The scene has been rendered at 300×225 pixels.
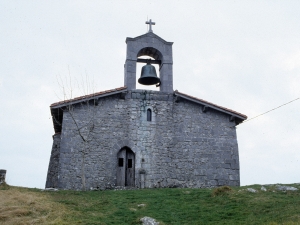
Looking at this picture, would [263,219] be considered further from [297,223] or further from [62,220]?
[62,220]

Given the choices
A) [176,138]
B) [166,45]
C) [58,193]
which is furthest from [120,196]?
[166,45]

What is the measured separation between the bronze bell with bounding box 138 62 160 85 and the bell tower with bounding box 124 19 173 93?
15.6 inches

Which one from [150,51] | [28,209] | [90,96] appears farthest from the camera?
[150,51]

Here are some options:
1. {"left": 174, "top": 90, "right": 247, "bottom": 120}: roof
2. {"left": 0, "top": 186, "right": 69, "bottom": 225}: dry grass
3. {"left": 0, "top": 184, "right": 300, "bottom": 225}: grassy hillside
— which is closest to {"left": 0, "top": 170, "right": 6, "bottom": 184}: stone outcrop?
{"left": 0, "top": 184, "right": 300, "bottom": 225}: grassy hillside

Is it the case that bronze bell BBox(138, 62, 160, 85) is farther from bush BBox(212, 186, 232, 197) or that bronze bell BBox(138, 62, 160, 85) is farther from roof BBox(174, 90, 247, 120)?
bush BBox(212, 186, 232, 197)

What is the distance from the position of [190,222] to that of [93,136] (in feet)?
25.6

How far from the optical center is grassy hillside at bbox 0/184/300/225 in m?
11.2

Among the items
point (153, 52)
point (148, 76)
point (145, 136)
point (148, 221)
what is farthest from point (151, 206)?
point (153, 52)

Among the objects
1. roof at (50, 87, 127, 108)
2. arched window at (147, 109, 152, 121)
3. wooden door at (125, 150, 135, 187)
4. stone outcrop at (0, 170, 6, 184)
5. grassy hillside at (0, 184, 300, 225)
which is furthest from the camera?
arched window at (147, 109, 152, 121)

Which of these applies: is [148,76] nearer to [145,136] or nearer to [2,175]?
[145,136]

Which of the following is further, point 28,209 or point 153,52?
point 153,52

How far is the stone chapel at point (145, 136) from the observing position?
17453 millimetres

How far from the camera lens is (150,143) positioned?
18.3m

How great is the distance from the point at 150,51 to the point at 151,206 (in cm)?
940
